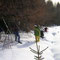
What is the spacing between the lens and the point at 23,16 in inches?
445

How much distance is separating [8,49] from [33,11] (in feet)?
14.0

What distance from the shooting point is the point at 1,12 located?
1038cm

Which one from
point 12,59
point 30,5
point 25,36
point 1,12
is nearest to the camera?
point 12,59

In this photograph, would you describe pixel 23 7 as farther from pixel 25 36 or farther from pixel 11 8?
pixel 25 36

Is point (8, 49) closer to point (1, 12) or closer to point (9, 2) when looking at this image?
point (1, 12)

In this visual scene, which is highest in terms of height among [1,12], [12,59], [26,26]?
[1,12]

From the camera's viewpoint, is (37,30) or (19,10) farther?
(37,30)

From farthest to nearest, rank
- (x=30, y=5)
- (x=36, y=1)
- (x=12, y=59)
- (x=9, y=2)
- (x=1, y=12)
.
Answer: (x=36, y=1) < (x=30, y=5) < (x=9, y=2) < (x=1, y=12) < (x=12, y=59)

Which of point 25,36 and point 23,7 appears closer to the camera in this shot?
point 23,7

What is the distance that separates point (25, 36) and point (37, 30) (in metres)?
1.59

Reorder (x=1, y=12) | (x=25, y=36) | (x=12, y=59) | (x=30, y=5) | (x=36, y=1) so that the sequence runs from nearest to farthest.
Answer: (x=12, y=59) < (x=1, y=12) < (x=30, y=5) < (x=36, y=1) < (x=25, y=36)

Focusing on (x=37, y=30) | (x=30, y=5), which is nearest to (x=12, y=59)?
(x=30, y=5)

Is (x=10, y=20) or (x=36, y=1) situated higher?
(x=36, y=1)

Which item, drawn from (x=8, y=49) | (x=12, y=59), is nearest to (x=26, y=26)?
(x=8, y=49)
